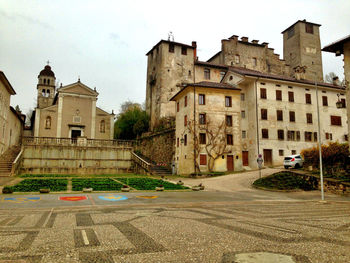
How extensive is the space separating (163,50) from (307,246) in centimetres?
4634

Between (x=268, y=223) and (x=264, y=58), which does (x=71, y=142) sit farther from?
(x=264, y=58)

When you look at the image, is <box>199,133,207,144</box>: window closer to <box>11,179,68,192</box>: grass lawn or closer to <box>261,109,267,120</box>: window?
<box>261,109,267,120</box>: window

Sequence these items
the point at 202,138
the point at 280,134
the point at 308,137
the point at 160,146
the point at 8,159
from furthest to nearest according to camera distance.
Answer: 1. the point at 160,146
2. the point at 308,137
3. the point at 280,134
4. the point at 202,138
5. the point at 8,159

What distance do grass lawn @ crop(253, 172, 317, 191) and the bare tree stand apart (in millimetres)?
10821

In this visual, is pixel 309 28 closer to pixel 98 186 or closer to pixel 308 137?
pixel 308 137

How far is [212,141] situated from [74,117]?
79.6 feet

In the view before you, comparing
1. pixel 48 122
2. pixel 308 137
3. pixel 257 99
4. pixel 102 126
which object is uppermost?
pixel 257 99

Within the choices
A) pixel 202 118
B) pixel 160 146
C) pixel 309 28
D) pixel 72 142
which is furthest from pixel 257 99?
pixel 309 28

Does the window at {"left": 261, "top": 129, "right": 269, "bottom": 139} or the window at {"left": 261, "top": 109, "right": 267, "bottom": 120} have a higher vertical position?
the window at {"left": 261, "top": 109, "right": 267, "bottom": 120}

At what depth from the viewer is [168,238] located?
6508 millimetres

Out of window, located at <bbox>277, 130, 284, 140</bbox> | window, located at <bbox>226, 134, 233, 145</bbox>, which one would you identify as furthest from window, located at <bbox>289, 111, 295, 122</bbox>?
window, located at <bbox>226, 134, 233, 145</bbox>

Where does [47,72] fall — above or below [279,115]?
A: above

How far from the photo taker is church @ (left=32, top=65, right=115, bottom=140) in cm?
4412

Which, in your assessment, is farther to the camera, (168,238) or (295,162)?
(295,162)
